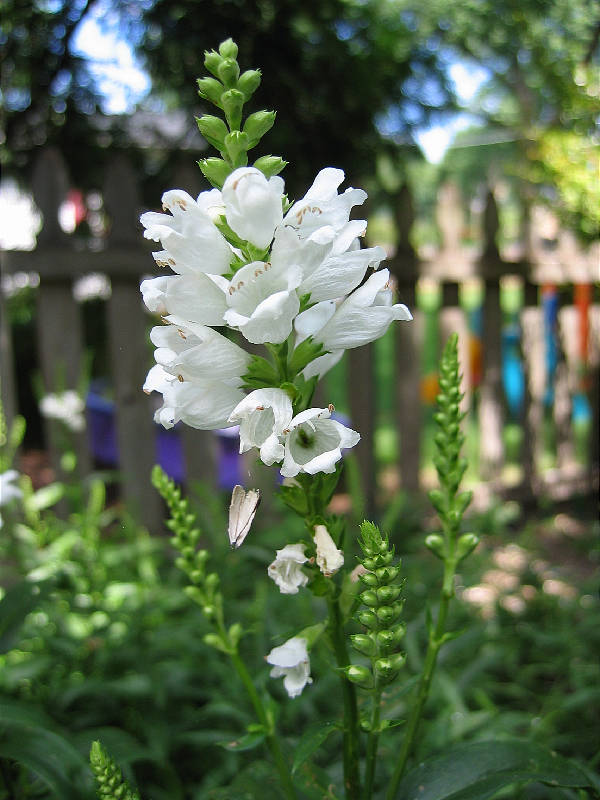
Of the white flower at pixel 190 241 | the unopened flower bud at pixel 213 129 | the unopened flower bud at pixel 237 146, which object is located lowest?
the white flower at pixel 190 241

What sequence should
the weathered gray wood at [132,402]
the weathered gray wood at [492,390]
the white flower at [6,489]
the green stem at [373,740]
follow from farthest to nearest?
the weathered gray wood at [492,390] < the weathered gray wood at [132,402] < the white flower at [6,489] < the green stem at [373,740]

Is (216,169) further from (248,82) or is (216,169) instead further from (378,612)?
(378,612)

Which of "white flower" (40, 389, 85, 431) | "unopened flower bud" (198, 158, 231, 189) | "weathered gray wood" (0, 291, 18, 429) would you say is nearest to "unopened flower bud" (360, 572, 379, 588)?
"unopened flower bud" (198, 158, 231, 189)

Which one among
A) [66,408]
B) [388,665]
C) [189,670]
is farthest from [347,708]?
[66,408]

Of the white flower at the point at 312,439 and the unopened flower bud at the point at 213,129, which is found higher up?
the unopened flower bud at the point at 213,129

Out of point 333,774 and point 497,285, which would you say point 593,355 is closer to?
point 497,285

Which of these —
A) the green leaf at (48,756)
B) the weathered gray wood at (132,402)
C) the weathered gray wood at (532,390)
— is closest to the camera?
the green leaf at (48,756)

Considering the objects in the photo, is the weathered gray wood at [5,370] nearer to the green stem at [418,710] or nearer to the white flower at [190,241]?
the white flower at [190,241]

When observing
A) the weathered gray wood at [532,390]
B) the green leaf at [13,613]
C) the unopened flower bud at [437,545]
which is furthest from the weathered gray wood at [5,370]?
the weathered gray wood at [532,390]
